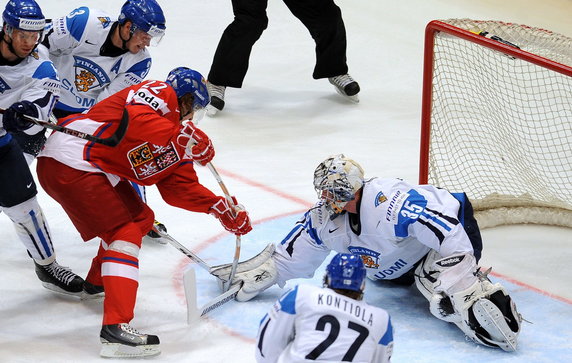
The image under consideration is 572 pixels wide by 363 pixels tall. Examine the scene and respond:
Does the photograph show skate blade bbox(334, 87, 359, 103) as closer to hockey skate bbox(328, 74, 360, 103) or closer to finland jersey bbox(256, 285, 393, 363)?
hockey skate bbox(328, 74, 360, 103)

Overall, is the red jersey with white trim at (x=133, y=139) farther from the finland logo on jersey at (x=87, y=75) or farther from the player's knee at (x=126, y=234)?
the finland logo on jersey at (x=87, y=75)

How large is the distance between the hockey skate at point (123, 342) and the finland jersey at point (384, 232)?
68cm

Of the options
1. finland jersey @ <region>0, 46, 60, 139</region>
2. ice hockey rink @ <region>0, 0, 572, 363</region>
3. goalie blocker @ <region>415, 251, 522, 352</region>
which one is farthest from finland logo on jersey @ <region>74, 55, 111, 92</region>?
goalie blocker @ <region>415, 251, 522, 352</region>

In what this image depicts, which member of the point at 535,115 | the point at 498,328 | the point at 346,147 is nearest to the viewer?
the point at 498,328

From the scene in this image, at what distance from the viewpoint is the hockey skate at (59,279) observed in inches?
147

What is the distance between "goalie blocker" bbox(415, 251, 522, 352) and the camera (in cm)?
335

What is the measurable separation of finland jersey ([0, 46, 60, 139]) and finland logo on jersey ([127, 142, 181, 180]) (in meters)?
0.38

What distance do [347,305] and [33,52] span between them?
173 cm

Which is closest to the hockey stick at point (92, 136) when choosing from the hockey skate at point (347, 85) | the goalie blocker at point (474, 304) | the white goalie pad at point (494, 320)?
the goalie blocker at point (474, 304)

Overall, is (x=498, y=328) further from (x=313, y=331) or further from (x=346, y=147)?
(x=346, y=147)

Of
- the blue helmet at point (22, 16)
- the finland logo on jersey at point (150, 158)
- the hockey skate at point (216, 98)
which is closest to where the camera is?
the blue helmet at point (22, 16)

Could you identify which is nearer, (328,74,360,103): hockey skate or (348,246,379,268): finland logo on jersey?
(348,246,379,268): finland logo on jersey

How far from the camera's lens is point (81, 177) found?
11.2 feet

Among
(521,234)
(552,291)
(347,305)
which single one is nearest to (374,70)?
(521,234)
